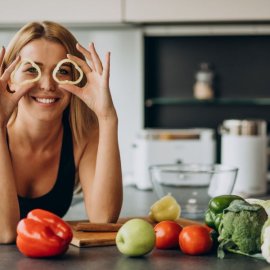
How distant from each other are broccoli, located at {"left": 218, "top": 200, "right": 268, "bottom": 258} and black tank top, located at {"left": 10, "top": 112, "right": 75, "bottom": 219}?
72cm

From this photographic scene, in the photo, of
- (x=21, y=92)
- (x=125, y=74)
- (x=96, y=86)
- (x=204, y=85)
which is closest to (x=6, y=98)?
(x=21, y=92)

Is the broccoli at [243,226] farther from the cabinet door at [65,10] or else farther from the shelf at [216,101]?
the shelf at [216,101]

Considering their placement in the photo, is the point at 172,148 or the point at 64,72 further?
the point at 172,148

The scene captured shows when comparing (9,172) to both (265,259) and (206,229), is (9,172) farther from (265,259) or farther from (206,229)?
(265,259)

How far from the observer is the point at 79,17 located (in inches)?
145

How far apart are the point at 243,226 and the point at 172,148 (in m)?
1.88

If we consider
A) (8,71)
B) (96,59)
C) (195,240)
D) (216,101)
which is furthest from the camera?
(216,101)

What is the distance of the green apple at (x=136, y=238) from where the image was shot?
1.51 m

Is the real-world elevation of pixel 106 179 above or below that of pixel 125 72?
below

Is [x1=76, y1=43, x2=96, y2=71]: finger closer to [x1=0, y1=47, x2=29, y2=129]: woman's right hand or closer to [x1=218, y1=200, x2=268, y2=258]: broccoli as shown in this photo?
[x1=0, y1=47, x2=29, y2=129]: woman's right hand

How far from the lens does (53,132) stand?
216 centimetres

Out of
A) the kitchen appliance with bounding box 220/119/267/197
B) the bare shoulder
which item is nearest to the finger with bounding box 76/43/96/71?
the bare shoulder

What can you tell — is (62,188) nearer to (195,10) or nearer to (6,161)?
(6,161)

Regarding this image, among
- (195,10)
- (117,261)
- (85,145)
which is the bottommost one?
(117,261)
